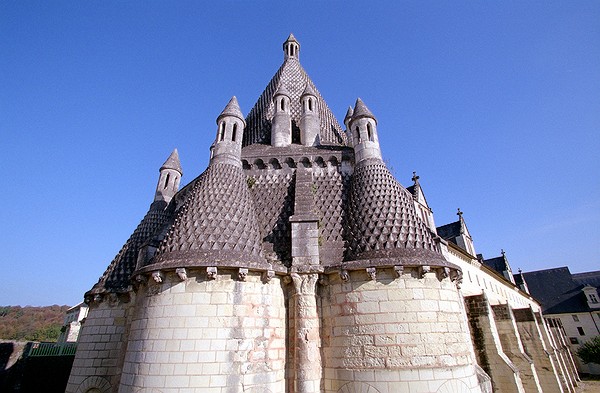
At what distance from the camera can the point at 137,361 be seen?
268 inches

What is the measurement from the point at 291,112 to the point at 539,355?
21.2 m

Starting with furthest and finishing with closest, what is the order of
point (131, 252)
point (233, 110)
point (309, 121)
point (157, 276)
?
point (309, 121)
point (233, 110)
point (131, 252)
point (157, 276)

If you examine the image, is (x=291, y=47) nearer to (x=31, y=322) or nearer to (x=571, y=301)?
(x=571, y=301)

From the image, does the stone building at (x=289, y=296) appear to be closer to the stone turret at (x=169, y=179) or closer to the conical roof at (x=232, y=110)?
the conical roof at (x=232, y=110)

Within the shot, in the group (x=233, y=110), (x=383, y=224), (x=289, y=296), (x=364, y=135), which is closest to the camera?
(x=289, y=296)

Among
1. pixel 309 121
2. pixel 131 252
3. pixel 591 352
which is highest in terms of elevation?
pixel 309 121

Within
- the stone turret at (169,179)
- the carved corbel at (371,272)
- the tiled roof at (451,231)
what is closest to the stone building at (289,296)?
the carved corbel at (371,272)

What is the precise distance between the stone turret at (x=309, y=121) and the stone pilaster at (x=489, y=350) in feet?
36.5

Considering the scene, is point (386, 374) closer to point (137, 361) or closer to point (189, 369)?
point (189, 369)

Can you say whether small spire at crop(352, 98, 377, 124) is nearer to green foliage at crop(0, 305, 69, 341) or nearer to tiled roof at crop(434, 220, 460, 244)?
tiled roof at crop(434, 220, 460, 244)

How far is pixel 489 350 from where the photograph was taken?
43.0 ft

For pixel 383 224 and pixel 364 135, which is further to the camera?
pixel 364 135

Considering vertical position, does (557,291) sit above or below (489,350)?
above

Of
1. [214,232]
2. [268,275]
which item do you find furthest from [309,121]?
[268,275]
